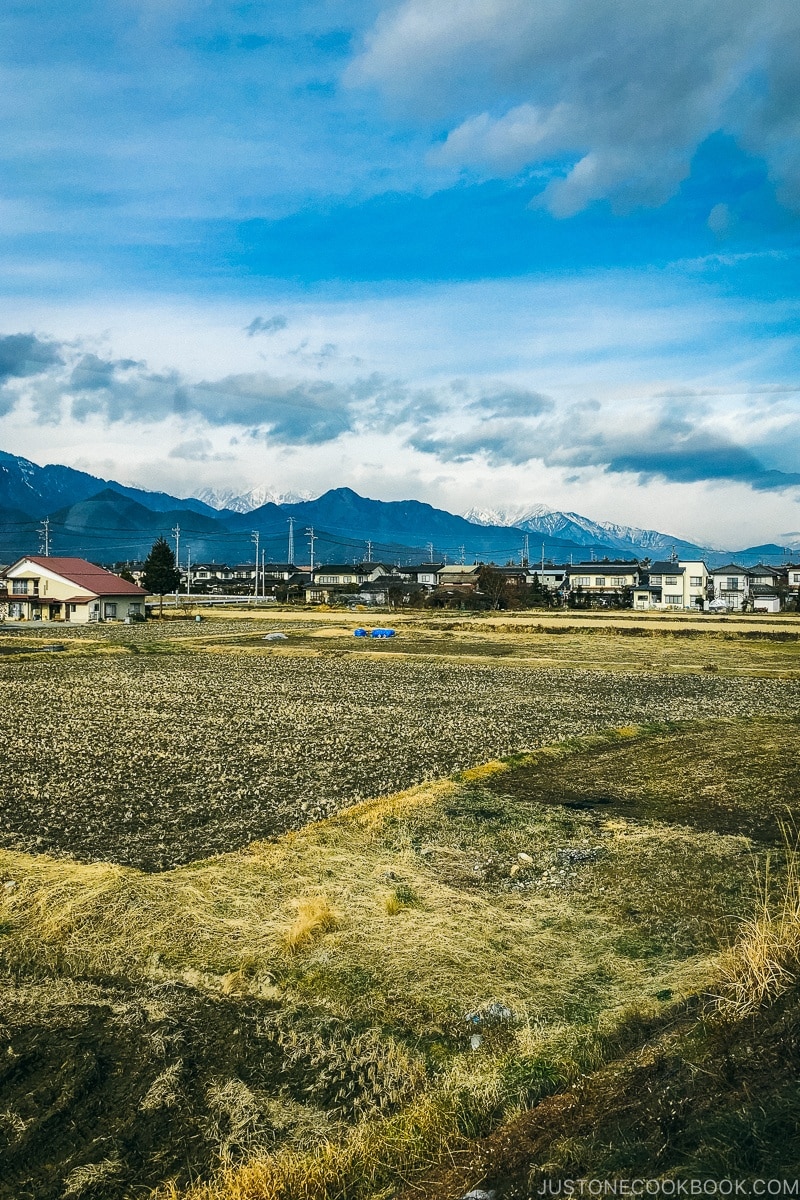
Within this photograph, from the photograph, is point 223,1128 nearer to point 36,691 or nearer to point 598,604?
point 36,691

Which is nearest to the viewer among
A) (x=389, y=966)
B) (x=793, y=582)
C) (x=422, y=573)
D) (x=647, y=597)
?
(x=389, y=966)

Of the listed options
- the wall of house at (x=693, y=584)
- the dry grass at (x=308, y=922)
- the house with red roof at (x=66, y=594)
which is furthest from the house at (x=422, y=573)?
the dry grass at (x=308, y=922)

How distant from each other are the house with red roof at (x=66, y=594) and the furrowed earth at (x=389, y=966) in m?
41.6

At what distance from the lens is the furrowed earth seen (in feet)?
12.6

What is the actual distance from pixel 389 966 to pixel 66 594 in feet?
175

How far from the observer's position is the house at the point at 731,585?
85938mm

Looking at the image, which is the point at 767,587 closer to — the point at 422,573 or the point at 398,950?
the point at 422,573

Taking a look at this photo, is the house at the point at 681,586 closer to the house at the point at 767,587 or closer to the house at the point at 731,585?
the house at the point at 731,585

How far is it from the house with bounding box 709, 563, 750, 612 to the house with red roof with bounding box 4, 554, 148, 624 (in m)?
62.5

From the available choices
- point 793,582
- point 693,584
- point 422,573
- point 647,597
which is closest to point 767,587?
point 793,582

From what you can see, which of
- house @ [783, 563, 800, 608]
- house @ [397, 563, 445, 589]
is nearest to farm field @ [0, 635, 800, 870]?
house @ [783, 563, 800, 608]

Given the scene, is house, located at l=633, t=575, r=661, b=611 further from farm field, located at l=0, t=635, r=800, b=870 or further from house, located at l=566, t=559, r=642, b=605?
farm field, located at l=0, t=635, r=800, b=870

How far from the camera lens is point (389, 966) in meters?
5.81

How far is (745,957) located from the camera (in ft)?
16.0
